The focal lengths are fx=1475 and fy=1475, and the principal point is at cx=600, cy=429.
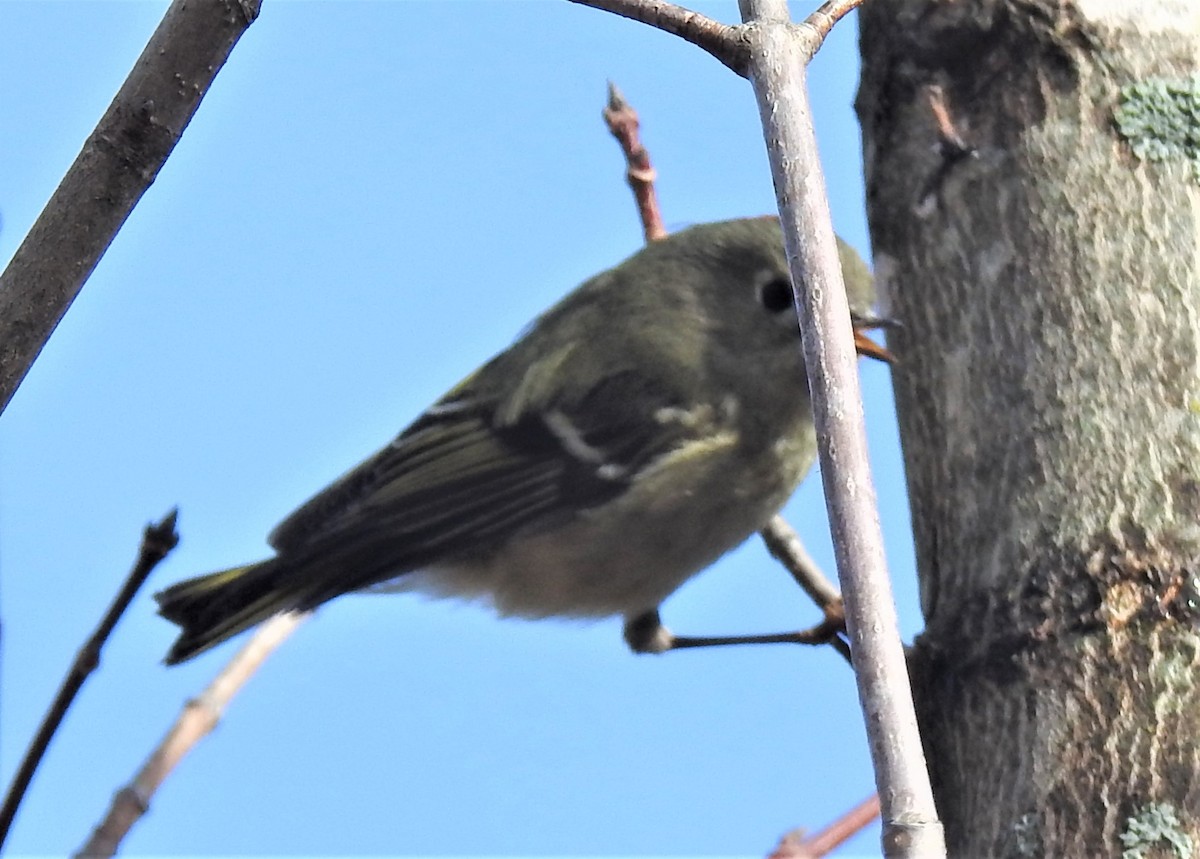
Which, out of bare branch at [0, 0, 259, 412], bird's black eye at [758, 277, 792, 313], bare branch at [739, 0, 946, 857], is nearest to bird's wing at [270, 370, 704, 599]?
bird's black eye at [758, 277, 792, 313]

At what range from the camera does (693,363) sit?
216cm

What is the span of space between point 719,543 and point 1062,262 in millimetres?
764

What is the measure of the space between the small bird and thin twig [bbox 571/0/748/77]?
0.90 metres

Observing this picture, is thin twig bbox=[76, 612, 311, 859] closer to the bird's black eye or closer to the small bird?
the small bird

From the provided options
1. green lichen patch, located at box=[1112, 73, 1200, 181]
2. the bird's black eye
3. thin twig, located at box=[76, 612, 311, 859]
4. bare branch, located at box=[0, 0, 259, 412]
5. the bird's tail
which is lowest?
thin twig, located at box=[76, 612, 311, 859]

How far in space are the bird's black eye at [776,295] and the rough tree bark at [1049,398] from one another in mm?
501

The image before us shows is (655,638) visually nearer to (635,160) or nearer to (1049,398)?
(635,160)

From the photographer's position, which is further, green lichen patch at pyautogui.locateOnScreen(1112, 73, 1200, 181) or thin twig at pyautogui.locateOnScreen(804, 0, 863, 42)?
green lichen patch at pyautogui.locateOnScreen(1112, 73, 1200, 181)

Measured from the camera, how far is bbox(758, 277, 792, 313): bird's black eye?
2.12m

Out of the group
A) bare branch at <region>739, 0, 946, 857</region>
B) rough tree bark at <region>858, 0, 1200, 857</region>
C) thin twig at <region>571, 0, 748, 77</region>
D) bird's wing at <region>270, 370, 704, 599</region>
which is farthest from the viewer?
bird's wing at <region>270, 370, 704, 599</region>

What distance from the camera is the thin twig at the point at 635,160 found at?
1884mm

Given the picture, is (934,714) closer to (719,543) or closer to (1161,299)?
(1161,299)

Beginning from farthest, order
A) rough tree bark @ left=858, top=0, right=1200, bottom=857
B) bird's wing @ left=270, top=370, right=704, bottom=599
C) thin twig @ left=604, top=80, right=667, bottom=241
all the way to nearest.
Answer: bird's wing @ left=270, top=370, right=704, bottom=599 < thin twig @ left=604, top=80, right=667, bottom=241 < rough tree bark @ left=858, top=0, right=1200, bottom=857

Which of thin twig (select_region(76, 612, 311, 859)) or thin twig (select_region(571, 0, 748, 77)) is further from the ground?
thin twig (select_region(571, 0, 748, 77))
